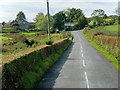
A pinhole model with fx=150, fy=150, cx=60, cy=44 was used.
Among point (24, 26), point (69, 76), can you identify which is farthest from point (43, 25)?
point (69, 76)

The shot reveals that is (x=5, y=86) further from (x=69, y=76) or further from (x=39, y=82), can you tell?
(x=69, y=76)

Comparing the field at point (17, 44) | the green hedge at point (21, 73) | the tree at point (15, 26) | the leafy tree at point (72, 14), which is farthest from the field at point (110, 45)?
the leafy tree at point (72, 14)

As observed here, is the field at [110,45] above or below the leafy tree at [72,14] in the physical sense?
below

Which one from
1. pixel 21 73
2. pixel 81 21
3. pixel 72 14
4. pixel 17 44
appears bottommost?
pixel 21 73

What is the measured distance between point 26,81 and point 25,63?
1274 mm

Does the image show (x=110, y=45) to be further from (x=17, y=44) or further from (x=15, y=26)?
(x=15, y=26)

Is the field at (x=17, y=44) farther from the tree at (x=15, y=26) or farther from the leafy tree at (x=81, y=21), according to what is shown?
the leafy tree at (x=81, y=21)

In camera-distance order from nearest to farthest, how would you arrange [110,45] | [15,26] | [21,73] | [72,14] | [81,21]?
1. [21,73]
2. [110,45]
3. [15,26]
4. [81,21]
5. [72,14]

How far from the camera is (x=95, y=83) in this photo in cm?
1000

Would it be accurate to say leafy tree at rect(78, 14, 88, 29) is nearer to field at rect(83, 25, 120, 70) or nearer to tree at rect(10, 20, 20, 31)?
tree at rect(10, 20, 20, 31)

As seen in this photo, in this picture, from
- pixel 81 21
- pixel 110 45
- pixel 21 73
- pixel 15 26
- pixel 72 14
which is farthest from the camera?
pixel 72 14

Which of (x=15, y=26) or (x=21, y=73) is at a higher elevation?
(x=15, y=26)

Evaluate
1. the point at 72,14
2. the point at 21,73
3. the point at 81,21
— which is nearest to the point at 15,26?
the point at 81,21

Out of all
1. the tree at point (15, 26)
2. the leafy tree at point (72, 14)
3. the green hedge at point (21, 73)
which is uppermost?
the leafy tree at point (72, 14)
